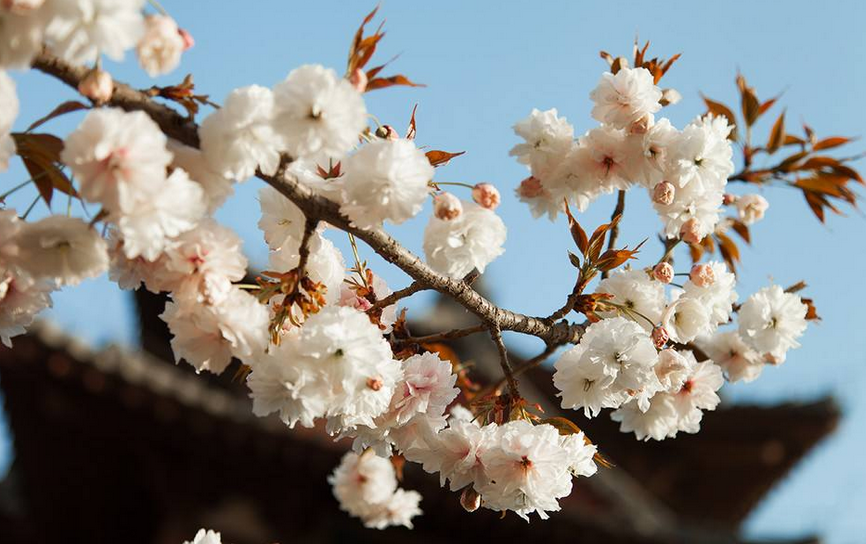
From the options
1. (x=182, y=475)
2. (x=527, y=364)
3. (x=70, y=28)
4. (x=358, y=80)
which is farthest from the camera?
(x=182, y=475)

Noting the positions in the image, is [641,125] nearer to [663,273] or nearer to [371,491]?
[663,273]

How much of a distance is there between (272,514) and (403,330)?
5.07 m

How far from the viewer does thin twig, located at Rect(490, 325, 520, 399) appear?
5.12 feet

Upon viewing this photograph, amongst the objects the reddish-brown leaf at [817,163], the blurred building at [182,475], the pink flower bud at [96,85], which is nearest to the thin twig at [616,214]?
the reddish-brown leaf at [817,163]

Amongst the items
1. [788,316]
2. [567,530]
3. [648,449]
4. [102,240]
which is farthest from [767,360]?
[648,449]

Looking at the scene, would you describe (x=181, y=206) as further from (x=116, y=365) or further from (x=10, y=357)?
(x=10, y=357)

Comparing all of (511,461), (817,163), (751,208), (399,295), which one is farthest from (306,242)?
(817,163)

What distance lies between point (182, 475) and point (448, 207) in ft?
18.4

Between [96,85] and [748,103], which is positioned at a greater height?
[748,103]

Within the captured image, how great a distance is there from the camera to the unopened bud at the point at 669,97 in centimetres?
187

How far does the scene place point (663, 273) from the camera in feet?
5.61

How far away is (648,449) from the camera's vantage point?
34.5 ft

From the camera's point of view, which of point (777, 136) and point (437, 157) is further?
point (777, 136)

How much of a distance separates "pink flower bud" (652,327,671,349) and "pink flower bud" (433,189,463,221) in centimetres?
48
